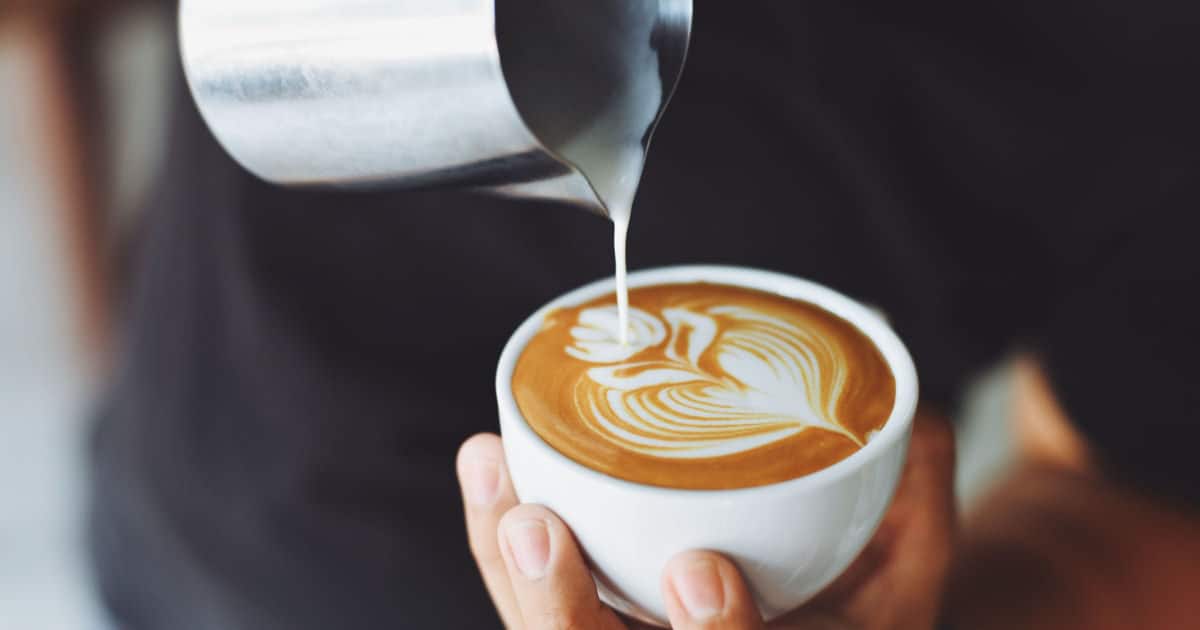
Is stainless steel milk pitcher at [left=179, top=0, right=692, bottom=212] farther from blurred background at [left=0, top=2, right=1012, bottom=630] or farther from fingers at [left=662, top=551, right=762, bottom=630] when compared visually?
blurred background at [left=0, top=2, right=1012, bottom=630]

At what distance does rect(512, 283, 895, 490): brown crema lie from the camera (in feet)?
1.79

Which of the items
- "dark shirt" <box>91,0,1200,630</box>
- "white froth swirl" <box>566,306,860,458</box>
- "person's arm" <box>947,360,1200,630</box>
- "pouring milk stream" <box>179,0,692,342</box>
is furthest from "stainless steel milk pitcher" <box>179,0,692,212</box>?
"person's arm" <box>947,360,1200,630</box>

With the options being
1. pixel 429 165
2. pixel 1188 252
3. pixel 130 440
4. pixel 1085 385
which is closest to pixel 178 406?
pixel 130 440

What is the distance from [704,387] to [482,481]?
0.15 m

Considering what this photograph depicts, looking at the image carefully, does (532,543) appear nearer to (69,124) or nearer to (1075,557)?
(1075,557)

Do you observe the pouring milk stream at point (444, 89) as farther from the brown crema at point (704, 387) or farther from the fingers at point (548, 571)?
the fingers at point (548, 571)

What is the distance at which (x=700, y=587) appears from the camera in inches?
19.9

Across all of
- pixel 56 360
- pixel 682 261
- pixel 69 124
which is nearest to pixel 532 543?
pixel 682 261

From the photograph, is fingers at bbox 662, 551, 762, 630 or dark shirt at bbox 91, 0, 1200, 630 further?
dark shirt at bbox 91, 0, 1200, 630

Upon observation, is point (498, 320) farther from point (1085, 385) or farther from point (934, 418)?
point (1085, 385)

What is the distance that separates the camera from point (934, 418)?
74 centimetres

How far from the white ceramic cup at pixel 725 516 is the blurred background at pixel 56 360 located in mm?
993

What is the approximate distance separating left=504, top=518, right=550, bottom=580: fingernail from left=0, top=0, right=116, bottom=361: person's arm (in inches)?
59.2

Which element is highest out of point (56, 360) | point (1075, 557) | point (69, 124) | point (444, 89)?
point (444, 89)
